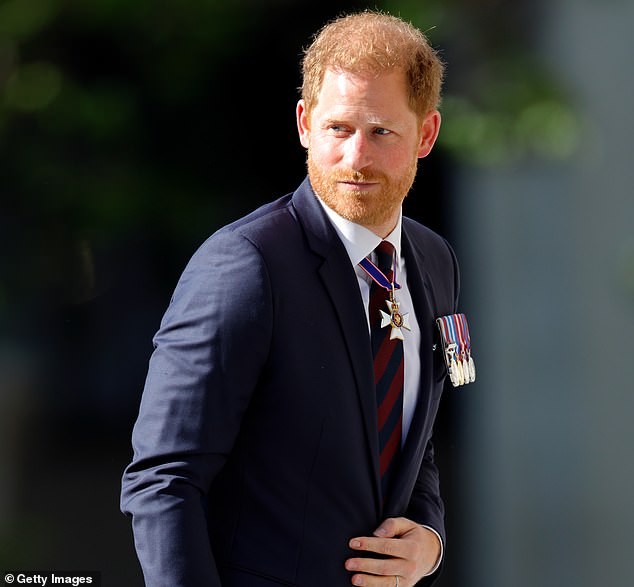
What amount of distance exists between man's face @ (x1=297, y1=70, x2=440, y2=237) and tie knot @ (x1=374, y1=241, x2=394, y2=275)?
0.07m

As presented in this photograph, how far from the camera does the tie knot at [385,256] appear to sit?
5.74 ft

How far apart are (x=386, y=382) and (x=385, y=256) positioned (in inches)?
8.3

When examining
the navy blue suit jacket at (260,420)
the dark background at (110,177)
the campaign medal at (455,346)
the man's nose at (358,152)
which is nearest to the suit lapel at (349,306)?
the navy blue suit jacket at (260,420)

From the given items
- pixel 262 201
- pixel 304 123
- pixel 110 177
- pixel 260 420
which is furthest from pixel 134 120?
pixel 260 420

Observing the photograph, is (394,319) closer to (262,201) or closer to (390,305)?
(390,305)

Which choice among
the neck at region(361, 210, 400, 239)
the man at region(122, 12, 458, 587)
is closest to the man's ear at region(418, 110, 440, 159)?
the man at region(122, 12, 458, 587)

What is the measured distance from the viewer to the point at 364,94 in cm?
161

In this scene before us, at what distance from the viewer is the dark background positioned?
3658 mm

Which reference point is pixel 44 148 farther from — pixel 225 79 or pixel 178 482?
pixel 178 482

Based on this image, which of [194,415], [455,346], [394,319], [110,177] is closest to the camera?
[194,415]

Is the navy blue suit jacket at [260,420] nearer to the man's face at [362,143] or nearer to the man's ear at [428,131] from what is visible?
the man's face at [362,143]

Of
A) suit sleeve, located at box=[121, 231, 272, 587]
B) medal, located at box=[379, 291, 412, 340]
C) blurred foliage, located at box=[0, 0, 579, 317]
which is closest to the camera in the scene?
suit sleeve, located at box=[121, 231, 272, 587]

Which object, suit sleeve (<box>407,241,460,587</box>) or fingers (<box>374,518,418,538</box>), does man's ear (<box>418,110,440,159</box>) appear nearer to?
suit sleeve (<box>407,241,460,587</box>)

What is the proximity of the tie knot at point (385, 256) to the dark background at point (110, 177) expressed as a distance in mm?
1977
